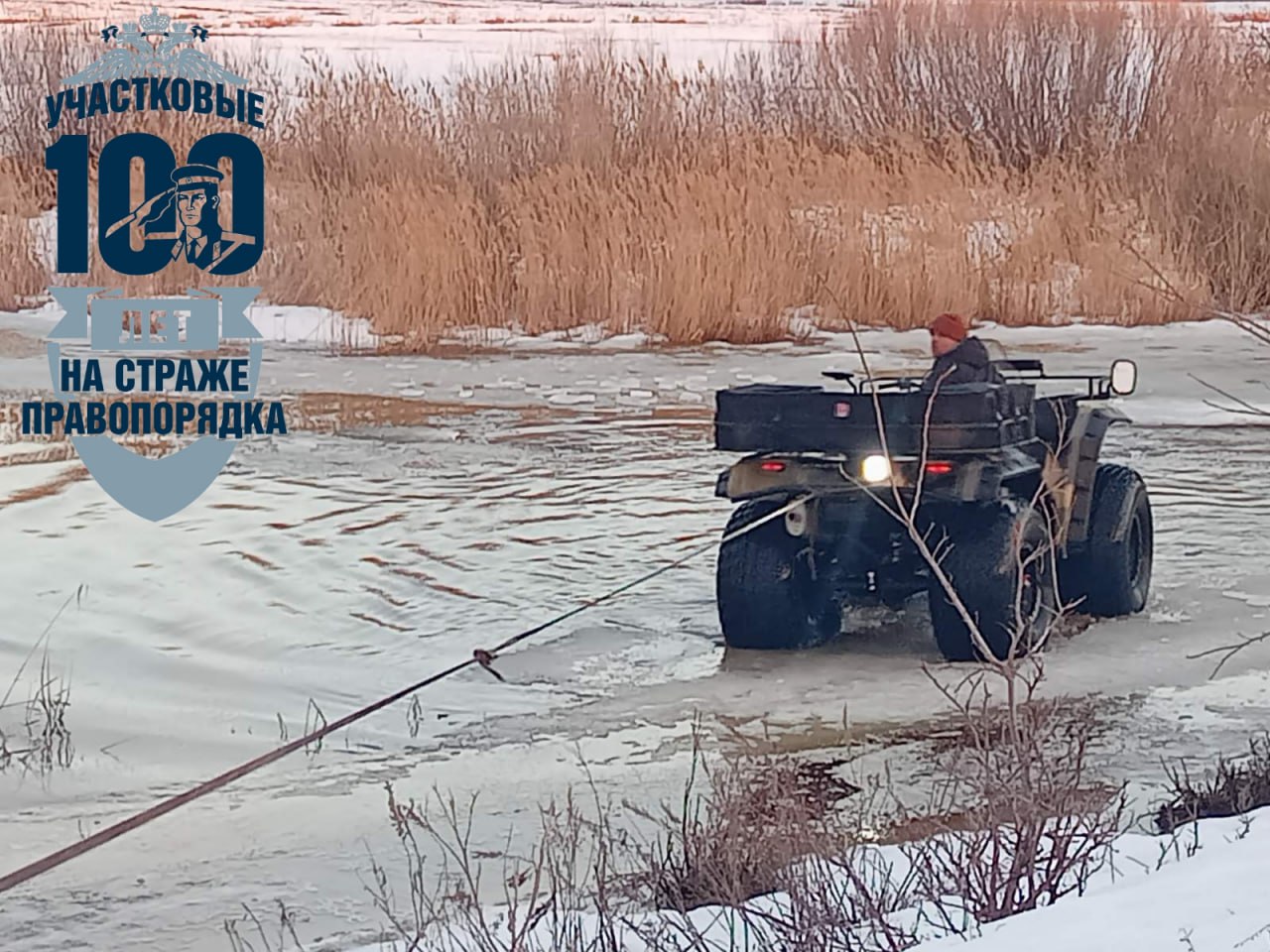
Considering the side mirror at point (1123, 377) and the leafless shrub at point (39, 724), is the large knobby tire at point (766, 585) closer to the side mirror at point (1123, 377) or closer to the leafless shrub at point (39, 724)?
the side mirror at point (1123, 377)

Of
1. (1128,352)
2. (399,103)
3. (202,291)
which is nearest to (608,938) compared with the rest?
(1128,352)

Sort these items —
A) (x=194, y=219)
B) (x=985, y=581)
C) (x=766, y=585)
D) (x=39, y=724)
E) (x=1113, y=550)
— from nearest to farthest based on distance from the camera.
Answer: (x=39, y=724), (x=985, y=581), (x=766, y=585), (x=1113, y=550), (x=194, y=219)

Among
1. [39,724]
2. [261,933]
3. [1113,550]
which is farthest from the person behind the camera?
[1113,550]

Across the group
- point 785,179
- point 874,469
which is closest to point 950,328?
point 874,469

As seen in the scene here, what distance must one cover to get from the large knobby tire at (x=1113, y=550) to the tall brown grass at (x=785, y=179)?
9040 millimetres

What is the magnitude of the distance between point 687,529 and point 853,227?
11.3m

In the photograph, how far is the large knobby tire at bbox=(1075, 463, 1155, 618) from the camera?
757 centimetres

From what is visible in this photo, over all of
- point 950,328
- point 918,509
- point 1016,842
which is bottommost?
point 1016,842

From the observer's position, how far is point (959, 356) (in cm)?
717

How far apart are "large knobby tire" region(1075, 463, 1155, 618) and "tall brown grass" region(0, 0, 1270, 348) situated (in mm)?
9040

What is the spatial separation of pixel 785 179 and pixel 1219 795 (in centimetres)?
1642

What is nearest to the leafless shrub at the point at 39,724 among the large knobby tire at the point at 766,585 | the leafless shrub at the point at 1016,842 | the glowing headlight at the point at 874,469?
the large knobby tire at the point at 766,585

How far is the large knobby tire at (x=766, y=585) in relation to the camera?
6984 millimetres

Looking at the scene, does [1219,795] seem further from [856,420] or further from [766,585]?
[766,585]
